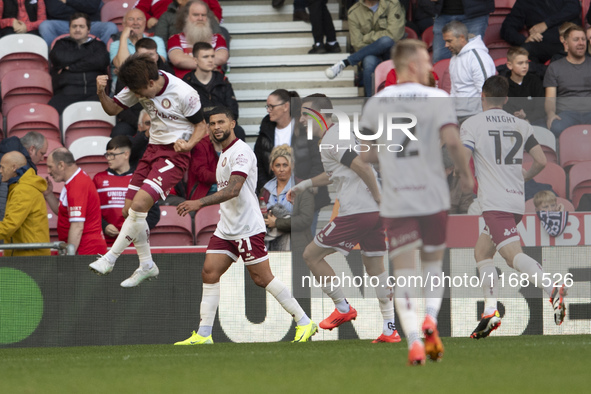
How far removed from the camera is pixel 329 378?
5234 millimetres

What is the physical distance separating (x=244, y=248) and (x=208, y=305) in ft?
2.24

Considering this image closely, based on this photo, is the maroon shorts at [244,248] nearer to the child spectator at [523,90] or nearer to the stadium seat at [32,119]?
the child spectator at [523,90]

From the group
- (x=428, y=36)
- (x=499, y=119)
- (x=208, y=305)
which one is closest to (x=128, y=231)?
(x=208, y=305)

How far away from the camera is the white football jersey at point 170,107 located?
809 centimetres

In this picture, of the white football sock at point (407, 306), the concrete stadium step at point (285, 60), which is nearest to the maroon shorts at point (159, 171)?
the white football sock at point (407, 306)

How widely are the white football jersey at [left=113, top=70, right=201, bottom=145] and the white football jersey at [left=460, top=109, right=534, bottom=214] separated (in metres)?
2.51

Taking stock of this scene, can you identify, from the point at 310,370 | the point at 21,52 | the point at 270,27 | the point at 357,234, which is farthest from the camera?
the point at 270,27

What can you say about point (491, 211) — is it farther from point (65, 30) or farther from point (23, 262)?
point (65, 30)

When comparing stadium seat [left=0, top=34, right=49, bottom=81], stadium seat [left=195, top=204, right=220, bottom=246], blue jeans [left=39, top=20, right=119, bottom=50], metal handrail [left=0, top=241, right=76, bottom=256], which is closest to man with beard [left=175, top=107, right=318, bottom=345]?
metal handrail [left=0, top=241, right=76, bottom=256]

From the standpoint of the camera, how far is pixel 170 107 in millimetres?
8117

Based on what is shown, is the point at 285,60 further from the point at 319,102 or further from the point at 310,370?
the point at 310,370

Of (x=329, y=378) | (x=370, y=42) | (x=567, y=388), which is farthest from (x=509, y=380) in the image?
(x=370, y=42)

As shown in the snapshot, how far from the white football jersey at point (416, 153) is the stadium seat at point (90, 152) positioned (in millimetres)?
6449

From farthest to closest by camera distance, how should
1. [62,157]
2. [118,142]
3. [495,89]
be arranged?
1. [118,142]
2. [62,157]
3. [495,89]
